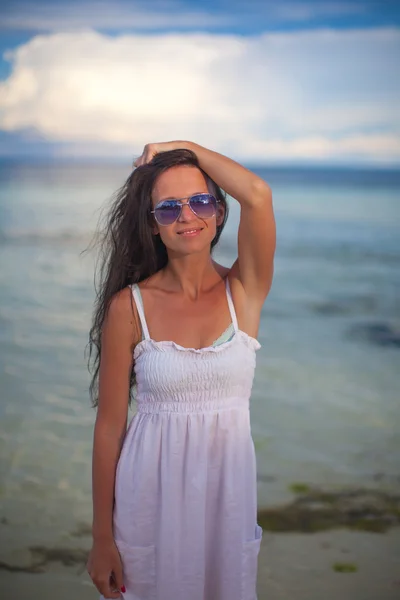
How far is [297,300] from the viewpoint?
888 cm

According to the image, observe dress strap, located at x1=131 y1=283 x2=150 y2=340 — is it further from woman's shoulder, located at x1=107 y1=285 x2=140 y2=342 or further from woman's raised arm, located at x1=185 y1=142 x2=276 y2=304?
woman's raised arm, located at x1=185 y1=142 x2=276 y2=304

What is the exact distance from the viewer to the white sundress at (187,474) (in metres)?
1.92

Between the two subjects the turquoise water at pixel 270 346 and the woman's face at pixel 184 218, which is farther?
the turquoise water at pixel 270 346

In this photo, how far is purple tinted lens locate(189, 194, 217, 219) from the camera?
195 cm

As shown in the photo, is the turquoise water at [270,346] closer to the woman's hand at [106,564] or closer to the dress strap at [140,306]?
the woman's hand at [106,564]

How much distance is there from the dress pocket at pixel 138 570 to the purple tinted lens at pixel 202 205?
0.73 m

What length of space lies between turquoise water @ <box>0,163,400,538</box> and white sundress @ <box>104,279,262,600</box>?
2.00 m

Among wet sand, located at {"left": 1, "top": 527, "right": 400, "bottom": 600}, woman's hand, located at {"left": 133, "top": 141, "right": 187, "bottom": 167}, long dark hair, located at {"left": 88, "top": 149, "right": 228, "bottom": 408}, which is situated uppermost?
woman's hand, located at {"left": 133, "top": 141, "right": 187, "bottom": 167}

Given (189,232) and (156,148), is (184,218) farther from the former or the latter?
(156,148)

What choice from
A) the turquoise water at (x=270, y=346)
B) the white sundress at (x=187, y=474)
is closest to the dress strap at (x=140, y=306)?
the white sundress at (x=187, y=474)

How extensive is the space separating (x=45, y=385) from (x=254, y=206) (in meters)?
4.33

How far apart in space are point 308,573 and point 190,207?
80.9 inches

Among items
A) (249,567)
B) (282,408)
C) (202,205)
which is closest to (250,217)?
(202,205)

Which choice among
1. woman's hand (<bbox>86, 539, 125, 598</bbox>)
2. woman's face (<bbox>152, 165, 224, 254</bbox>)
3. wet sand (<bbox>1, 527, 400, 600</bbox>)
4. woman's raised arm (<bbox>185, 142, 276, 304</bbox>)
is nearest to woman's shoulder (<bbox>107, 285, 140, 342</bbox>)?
woman's face (<bbox>152, 165, 224, 254</bbox>)
